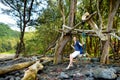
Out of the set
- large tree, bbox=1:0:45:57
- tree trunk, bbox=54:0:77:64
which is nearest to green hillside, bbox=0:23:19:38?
large tree, bbox=1:0:45:57

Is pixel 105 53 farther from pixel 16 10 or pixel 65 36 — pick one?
pixel 16 10

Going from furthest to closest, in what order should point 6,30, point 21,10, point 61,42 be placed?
point 6,30
point 21,10
point 61,42

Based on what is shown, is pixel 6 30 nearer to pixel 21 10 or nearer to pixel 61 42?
pixel 21 10

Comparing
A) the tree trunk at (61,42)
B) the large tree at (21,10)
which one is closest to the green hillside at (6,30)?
the large tree at (21,10)

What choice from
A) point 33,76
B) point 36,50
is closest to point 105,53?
point 33,76

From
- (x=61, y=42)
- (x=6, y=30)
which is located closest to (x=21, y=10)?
(x=61, y=42)

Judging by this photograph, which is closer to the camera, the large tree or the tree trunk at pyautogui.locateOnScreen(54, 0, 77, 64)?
the tree trunk at pyautogui.locateOnScreen(54, 0, 77, 64)

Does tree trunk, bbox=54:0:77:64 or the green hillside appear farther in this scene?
the green hillside

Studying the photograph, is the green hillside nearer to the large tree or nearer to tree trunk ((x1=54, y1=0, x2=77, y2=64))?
the large tree

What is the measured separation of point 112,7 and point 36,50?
1291cm

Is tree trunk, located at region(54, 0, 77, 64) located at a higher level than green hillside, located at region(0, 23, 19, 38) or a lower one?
lower

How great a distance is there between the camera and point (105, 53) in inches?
513

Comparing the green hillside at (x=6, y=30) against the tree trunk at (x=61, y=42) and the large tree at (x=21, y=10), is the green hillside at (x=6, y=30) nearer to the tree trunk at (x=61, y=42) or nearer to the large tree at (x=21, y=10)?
the large tree at (x=21, y=10)

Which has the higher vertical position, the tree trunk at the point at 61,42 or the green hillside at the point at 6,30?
the green hillside at the point at 6,30
